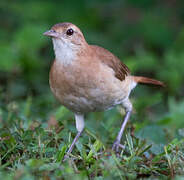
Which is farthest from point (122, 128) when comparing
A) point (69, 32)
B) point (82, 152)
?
point (69, 32)

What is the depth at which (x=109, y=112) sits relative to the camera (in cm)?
626

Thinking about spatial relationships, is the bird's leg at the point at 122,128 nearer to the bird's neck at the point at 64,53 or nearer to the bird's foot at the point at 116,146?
the bird's foot at the point at 116,146

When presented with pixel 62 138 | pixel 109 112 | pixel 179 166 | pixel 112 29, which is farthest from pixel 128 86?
pixel 112 29

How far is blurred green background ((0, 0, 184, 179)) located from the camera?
548 centimetres

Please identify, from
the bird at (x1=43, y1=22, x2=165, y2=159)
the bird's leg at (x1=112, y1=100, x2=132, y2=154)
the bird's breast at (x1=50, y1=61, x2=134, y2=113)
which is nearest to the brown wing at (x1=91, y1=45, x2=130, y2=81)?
the bird at (x1=43, y1=22, x2=165, y2=159)

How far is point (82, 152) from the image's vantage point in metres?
4.10

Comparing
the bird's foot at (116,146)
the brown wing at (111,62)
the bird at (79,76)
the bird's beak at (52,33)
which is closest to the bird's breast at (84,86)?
the bird at (79,76)

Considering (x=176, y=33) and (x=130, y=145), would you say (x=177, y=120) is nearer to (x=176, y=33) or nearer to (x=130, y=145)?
(x=130, y=145)

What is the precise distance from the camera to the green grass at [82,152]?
3.60 m

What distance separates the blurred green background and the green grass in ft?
0.09

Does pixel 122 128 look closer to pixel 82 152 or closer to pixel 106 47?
pixel 82 152

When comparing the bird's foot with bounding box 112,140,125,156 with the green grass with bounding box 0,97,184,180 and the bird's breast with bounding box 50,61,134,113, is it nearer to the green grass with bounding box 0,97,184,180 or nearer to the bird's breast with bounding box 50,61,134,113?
the green grass with bounding box 0,97,184,180

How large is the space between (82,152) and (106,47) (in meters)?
5.06

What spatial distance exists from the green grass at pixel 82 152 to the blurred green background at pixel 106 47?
29 mm
